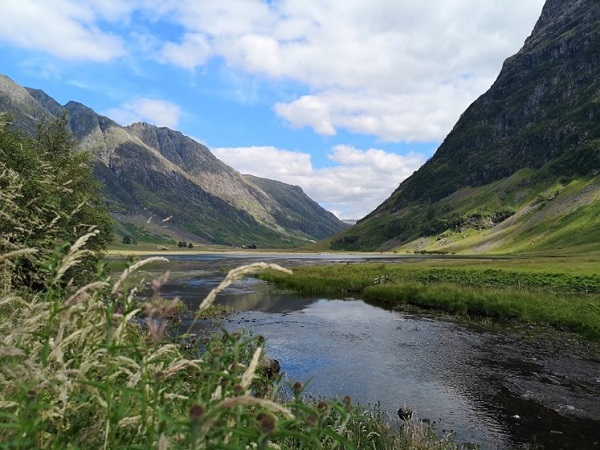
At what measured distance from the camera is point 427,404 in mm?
19062

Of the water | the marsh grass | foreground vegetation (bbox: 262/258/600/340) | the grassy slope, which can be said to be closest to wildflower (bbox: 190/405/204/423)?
the marsh grass

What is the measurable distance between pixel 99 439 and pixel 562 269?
62455 mm

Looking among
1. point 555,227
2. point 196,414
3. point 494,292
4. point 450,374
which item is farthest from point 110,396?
point 555,227

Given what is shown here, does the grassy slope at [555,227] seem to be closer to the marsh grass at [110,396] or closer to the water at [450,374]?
the water at [450,374]

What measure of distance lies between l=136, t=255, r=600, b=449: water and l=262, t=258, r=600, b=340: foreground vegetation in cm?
472

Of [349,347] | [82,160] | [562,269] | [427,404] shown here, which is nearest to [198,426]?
[427,404]

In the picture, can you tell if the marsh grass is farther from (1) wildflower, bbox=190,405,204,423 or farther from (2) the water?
(2) the water

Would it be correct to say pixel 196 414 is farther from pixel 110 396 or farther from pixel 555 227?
pixel 555 227

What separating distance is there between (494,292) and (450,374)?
20426mm

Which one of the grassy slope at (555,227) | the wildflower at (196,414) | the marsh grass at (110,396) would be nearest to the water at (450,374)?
the marsh grass at (110,396)

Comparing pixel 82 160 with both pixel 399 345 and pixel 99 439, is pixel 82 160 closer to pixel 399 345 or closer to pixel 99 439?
pixel 399 345

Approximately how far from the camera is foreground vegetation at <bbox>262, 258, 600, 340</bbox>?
3272 centimetres

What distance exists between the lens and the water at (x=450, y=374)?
16.8 meters

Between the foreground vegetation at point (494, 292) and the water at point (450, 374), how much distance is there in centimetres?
472
